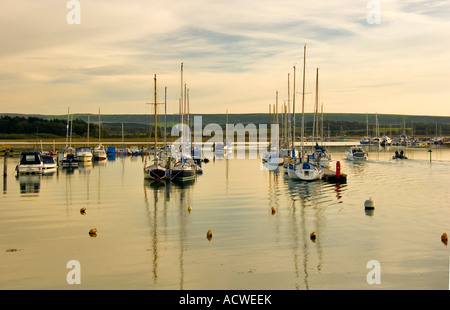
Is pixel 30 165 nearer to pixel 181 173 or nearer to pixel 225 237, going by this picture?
pixel 181 173

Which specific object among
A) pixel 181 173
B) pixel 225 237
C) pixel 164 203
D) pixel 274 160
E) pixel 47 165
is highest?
pixel 274 160

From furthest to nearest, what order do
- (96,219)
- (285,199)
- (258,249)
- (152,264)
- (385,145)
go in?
(385,145), (285,199), (96,219), (258,249), (152,264)

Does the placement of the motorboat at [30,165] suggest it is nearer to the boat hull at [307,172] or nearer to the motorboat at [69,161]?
the motorboat at [69,161]

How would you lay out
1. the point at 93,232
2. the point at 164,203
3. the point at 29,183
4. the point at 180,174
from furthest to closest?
the point at 29,183 < the point at 180,174 < the point at 164,203 < the point at 93,232

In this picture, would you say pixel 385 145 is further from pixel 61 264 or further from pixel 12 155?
pixel 61 264

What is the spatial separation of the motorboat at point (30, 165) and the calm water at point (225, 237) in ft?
49.1

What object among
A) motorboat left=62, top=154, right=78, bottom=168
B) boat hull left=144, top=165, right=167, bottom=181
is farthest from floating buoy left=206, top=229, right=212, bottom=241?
motorboat left=62, top=154, right=78, bottom=168

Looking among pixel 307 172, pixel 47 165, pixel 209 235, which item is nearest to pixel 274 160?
pixel 307 172

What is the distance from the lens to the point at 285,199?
45.1m

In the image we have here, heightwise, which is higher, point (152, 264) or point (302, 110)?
point (302, 110)

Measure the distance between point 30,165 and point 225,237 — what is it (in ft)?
158

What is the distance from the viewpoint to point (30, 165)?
69312 millimetres
